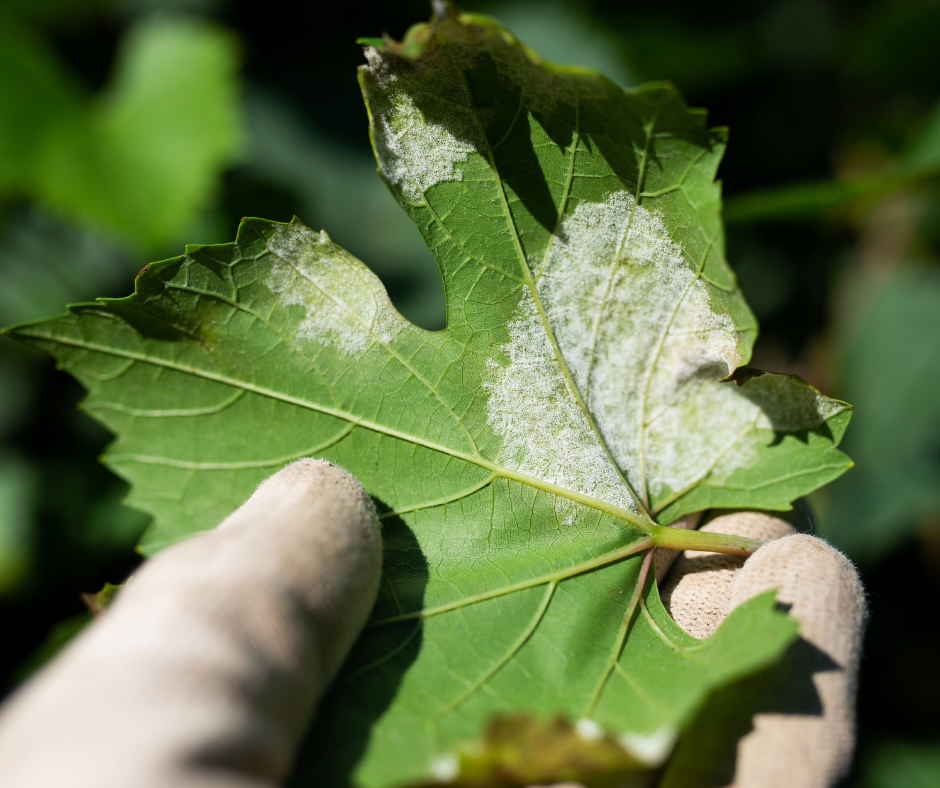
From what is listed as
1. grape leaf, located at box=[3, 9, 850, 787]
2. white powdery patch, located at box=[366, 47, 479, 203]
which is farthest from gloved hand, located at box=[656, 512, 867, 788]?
white powdery patch, located at box=[366, 47, 479, 203]

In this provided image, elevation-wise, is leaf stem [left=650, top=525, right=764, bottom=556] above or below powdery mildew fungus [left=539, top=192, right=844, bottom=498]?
below

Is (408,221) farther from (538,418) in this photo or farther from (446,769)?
(446,769)

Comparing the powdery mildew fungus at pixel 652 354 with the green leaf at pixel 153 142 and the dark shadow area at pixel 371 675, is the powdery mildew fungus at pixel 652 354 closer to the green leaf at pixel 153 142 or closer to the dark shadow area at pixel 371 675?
the dark shadow area at pixel 371 675

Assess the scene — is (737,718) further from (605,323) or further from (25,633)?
(25,633)

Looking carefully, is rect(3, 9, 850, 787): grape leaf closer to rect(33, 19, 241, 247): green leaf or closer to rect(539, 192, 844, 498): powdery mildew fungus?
rect(539, 192, 844, 498): powdery mildew fungus

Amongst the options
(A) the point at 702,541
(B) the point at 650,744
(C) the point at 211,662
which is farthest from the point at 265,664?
(A) the point at 702,541

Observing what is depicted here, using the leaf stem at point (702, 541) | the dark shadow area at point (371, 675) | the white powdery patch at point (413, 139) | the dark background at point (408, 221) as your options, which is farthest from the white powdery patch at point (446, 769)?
the dark background at point (408, 221)
